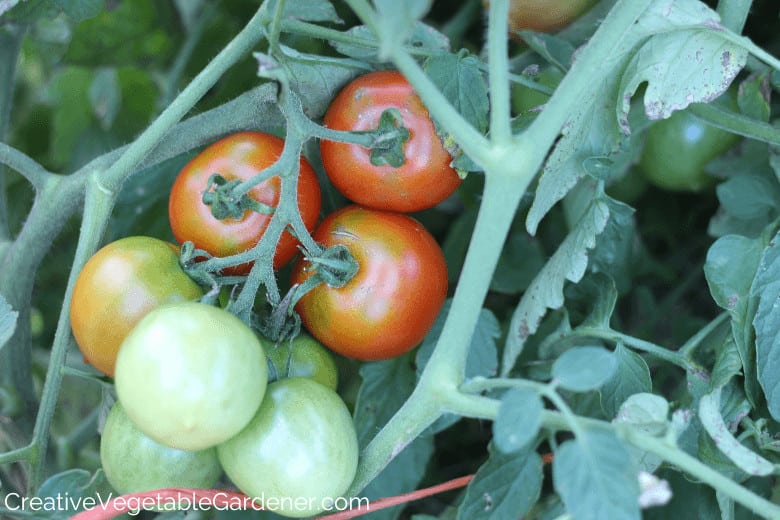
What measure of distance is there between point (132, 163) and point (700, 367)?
23.5 inches

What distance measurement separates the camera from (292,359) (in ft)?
2.34

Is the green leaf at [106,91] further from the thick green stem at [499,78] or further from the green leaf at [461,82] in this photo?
the thick green stem at [499,78]

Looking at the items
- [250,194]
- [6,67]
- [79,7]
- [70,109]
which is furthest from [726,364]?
[70,109]

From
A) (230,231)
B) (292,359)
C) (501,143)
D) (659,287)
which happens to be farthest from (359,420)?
(659,287)

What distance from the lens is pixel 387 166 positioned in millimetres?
714

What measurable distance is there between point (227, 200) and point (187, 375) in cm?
18

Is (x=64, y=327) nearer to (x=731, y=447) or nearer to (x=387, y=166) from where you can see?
(x=387, y=166)

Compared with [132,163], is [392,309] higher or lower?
lower

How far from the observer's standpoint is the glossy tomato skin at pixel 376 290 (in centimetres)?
71

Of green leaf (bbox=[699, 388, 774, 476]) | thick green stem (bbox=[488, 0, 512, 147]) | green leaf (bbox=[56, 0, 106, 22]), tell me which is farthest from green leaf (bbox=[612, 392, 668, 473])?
green leaf (bbox=[56, 0, 106, 22])

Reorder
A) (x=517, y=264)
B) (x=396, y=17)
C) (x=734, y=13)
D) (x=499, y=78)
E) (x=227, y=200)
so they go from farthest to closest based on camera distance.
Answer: (x=517, y=264), (x=734, y=13), (x=227, y=200), (x=499, y=78), (x=396, y=17)

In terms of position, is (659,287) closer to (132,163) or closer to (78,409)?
(132,163)

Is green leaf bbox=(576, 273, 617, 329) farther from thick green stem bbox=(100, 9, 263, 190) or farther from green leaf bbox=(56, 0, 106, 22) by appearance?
green leaf bbox=(56, 0, 106, 22)

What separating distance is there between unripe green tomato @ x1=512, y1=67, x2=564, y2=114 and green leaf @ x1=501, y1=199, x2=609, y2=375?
0.67 feet
